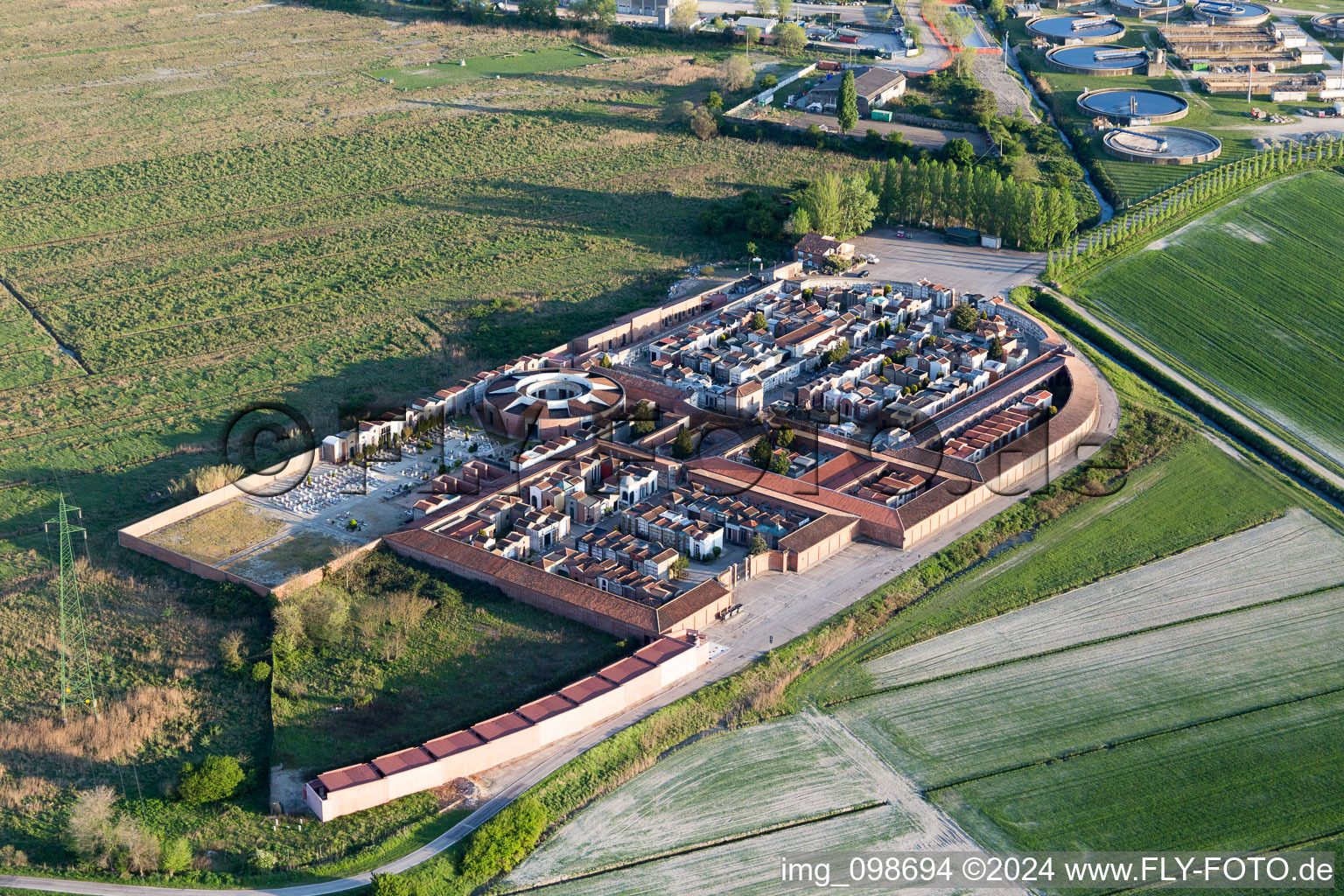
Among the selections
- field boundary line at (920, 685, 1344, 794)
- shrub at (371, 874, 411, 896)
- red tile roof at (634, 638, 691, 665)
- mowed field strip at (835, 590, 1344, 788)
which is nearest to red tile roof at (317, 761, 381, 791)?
shrub at (371, 874, 411, 896)

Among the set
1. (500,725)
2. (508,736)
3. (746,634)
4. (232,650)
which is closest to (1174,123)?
(746,634)

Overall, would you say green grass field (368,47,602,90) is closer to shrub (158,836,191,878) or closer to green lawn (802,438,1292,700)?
green lawn (802,438,1292,700)

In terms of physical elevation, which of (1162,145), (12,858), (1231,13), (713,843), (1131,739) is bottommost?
(713,843)

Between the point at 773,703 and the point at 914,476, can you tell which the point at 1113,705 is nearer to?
the point at 773,703

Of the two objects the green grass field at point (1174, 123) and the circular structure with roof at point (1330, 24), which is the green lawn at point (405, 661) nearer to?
the green grass field at point (1174, 123)

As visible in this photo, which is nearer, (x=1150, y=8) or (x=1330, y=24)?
(x=1330, y=24)

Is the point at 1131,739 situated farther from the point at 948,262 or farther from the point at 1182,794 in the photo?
the point at 948,262

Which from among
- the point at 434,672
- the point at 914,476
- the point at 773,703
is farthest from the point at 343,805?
the point at 914,476
